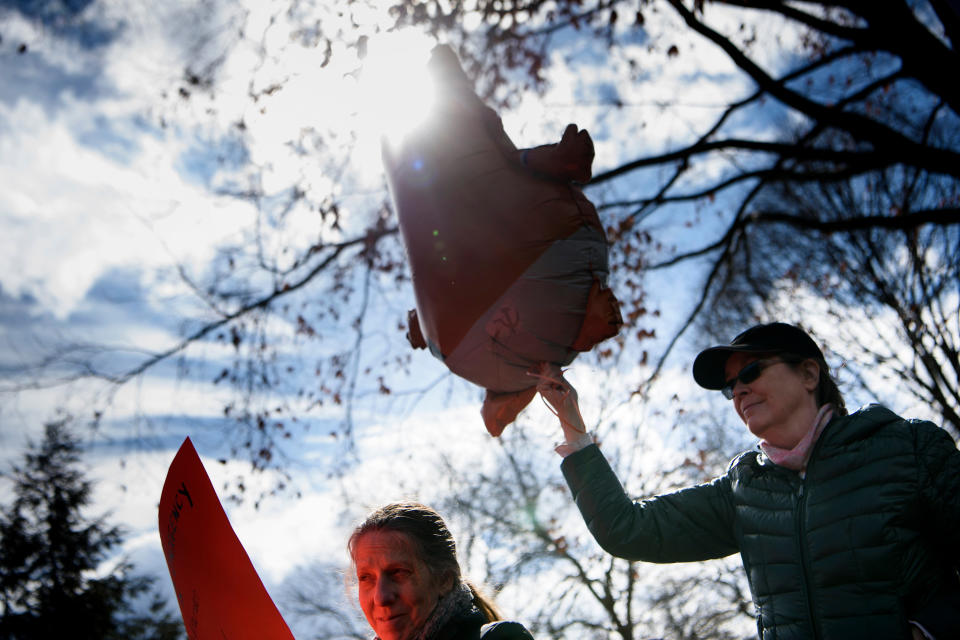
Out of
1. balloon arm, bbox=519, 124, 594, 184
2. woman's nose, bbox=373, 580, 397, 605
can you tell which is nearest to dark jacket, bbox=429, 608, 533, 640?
woman's nose, bbox=373, 580, 397, 605

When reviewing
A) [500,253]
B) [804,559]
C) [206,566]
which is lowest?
[804,559]

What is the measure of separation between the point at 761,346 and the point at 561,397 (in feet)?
2.05

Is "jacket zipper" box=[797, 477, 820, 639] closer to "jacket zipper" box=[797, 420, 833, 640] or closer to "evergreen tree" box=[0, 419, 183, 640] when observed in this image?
"jacket zipper" box=[797, 420, 833, 640]

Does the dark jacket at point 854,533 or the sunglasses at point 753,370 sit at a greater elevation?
the sunglasses at point 753,370

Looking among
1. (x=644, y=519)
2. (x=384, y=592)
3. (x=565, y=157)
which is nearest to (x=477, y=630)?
(x=384, y=592)

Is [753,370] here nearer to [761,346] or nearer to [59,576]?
[761,346]

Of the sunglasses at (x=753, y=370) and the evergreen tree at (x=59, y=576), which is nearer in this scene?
the sunglasses at (x=753, y=370)

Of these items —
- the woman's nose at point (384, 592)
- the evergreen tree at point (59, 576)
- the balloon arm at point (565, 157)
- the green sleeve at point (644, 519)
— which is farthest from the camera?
the evergreen tree at point (59, 576)

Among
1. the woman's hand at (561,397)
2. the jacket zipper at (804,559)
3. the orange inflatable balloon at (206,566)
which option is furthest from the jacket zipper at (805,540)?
the orange inflatable balloon at (206,566)

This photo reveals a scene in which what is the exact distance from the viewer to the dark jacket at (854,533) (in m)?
1.46

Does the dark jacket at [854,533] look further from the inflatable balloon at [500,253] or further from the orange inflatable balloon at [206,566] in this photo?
the orange inflatable balloon at [206,566]

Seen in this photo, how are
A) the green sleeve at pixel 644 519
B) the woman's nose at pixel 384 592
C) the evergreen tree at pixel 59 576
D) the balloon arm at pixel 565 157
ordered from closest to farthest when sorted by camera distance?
the woman's nose at pixel 384 592 < the balloon arm at pixel 565 157 < the green sleeve at pixel 644 519 < the evergreen tree at pixel 59 576

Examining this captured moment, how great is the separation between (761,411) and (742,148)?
3.68 meters

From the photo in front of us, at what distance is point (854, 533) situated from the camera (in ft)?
4.94
